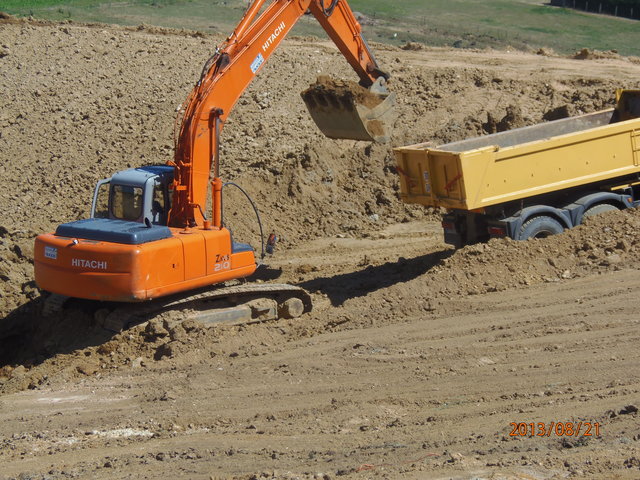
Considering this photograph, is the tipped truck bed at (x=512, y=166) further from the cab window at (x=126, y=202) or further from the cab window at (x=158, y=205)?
the cab window at (x=126, y=202)

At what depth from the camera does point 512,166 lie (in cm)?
1298

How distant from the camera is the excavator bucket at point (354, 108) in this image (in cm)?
1399

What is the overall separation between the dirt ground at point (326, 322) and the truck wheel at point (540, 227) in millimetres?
268

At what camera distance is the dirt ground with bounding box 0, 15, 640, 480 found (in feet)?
27.0

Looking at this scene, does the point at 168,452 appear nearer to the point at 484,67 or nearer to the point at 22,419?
the point at 22,419

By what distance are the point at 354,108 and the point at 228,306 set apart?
358cm

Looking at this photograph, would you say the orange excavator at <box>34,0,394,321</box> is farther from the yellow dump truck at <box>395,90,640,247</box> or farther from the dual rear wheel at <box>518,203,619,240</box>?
the dual rear wheel at <box>518,203,619,240</box>

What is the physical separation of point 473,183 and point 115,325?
15.9 ft

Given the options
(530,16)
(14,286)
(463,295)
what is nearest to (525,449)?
(463,295)

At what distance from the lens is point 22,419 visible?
9.76 metres

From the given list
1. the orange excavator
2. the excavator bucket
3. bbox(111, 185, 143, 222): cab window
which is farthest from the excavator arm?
the excavator bucket
